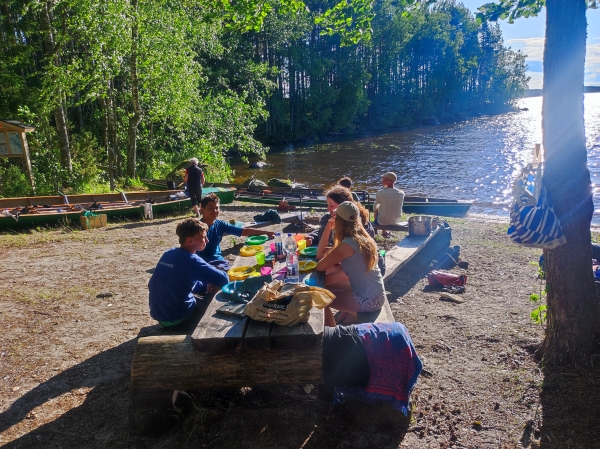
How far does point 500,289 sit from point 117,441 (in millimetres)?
5864

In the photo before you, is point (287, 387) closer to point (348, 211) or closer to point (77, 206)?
point (348, 211)

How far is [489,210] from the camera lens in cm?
1897

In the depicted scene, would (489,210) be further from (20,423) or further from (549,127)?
(20,423)

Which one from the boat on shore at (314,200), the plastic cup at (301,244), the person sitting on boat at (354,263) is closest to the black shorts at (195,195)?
the boat on shore at (314,200)

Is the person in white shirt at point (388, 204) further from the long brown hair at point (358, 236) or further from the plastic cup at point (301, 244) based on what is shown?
the long brown hair at point (358, 236)

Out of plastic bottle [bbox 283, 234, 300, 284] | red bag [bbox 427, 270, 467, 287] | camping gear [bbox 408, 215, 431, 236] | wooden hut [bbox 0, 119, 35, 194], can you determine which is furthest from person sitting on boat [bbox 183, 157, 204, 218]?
plastic bottle [bbox 283, 234, 300, 284]

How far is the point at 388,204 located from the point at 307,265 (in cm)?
460

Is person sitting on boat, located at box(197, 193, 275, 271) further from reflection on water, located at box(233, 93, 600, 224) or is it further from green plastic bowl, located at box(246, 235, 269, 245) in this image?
reflection on water, located at box(233, 93, 600, 224)

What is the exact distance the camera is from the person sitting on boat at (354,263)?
5035 mm

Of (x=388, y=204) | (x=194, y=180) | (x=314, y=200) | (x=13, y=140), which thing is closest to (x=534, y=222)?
(x=388, y=204)

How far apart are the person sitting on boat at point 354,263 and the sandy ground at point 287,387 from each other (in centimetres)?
85

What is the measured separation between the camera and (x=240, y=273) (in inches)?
218

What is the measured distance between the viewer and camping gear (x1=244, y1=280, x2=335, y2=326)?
3.85 m

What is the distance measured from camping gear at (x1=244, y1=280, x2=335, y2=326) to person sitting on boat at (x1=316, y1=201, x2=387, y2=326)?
3.01 ft
